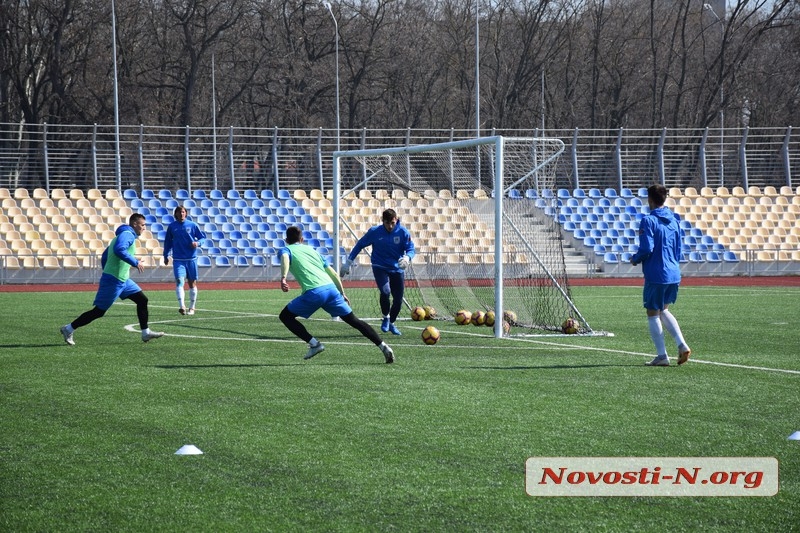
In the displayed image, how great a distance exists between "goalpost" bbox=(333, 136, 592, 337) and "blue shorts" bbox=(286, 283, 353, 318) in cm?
395

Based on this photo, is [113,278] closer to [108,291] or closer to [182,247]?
[108,291]

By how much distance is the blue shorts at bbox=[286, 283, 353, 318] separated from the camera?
11758mm

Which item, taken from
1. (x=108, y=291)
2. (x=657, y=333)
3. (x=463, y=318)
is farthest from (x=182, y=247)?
(x=657, y=333)

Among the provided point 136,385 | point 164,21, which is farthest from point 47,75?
point 136,385

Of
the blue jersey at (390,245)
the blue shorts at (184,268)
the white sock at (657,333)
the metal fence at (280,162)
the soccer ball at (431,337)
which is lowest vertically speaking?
the soccer ball at (431,337)

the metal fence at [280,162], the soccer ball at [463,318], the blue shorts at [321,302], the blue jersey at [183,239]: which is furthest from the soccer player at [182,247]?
the metal fence at [280,162]

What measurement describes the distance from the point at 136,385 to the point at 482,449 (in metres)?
4.40

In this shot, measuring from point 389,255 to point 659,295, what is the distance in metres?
5.24

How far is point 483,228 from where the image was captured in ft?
70.0

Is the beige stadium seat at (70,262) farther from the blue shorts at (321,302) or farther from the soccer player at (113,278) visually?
the blue shorts at (321,302)

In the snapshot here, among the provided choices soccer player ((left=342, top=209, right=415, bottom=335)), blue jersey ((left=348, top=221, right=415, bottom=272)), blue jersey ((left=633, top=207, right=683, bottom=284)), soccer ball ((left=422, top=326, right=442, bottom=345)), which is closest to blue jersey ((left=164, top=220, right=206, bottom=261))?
soccer player ((left=342, top=209, right=415, bottom=335))

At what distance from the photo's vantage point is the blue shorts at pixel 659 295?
11.6 metres

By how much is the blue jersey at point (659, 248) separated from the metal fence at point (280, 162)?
22.7 metres

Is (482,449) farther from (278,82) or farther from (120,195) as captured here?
(278,82)
